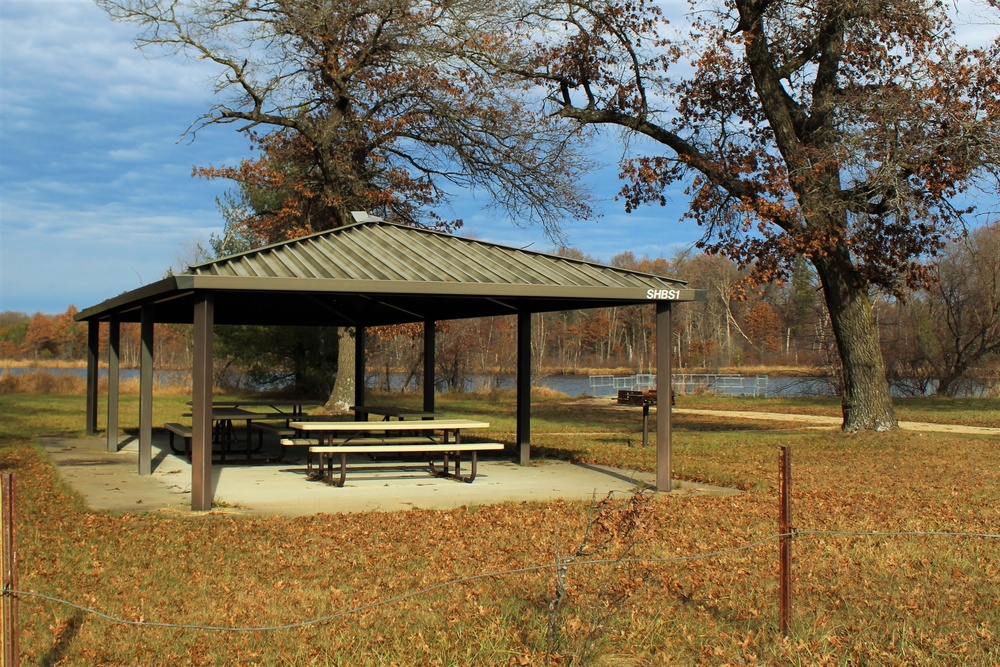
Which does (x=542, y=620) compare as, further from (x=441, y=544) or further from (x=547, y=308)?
(x=547, y=308)

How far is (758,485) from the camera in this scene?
11.4 meters

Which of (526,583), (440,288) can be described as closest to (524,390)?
(440,288)

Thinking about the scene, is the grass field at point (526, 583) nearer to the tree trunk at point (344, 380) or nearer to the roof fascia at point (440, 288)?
the roof fascia at point (440, 288)

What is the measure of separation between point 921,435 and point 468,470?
30.2 feet

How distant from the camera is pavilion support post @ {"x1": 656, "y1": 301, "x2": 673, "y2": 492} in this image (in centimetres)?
1069

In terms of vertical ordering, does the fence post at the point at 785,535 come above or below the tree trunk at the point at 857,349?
below

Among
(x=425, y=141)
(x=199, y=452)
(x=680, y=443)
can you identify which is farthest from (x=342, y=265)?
(x=425, y=141)

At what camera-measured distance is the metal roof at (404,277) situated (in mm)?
9664

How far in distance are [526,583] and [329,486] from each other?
197 inches

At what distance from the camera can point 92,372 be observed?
17688 millimetres

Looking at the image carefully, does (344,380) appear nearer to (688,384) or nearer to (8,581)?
(688,384)

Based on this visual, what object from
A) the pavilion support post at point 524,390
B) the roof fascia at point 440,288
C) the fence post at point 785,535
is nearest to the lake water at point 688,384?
the pavilion support post at point 524,390

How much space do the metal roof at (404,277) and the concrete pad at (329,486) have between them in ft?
6.79

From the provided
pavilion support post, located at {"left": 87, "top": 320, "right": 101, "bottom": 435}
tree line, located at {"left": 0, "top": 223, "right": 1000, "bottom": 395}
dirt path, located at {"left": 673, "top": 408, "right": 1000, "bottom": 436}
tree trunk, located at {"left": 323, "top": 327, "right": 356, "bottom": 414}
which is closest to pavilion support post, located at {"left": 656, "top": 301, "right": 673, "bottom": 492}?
tree line, located at {"left": 0, "top": 223, "right": 1000, "bottom": 395}
